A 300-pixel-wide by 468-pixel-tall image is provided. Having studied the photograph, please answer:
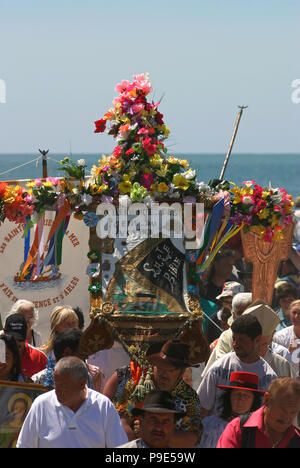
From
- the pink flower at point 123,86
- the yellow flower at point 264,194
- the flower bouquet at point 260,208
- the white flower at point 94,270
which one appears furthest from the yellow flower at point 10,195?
the yellow flower at point 264,194

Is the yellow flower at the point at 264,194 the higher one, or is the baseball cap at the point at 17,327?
the yellow flower at the point at 264,194

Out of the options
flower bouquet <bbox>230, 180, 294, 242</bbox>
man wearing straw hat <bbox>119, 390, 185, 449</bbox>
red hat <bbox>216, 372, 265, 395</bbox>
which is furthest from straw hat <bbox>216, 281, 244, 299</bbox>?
man wearing straw hat <bbox>119, 390, 185, 449</bbox>

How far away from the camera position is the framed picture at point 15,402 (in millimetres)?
7141

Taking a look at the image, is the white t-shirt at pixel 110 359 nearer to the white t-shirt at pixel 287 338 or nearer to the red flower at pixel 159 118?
the white t-shirt at pixel 287 338

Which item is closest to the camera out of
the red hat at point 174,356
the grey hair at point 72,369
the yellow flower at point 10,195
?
the grey hair at point 72,369

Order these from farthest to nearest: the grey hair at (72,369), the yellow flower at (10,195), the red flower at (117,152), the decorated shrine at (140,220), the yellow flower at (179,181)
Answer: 1. the red flower at (117,152)
2. the yellow flower at (179,181)
3. the yellow flower at (10,195)
4. the decorated shrine at (140,220)
5. the grey hair at (72,369)

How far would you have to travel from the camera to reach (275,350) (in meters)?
8.40

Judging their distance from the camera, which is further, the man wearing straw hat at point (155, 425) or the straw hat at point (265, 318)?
the straw hat at point (265, 318)

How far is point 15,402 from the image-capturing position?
23.7 ft

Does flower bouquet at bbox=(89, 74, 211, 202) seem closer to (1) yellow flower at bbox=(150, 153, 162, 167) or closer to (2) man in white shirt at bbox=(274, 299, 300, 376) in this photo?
(1) yellow flower at bbox=(150, 153, 162, 167)

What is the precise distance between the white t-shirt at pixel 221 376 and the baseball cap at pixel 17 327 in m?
1.42

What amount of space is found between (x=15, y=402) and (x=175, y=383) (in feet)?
3.71
